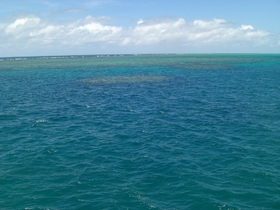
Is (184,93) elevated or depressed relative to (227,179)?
elevated

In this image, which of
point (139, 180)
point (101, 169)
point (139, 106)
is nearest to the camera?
point (139, 180)

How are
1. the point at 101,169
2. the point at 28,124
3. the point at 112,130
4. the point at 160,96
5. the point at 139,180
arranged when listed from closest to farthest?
the point at 139,180, the point at 101,169, the point at 112,130, the point at 28,124, the point at 160,96

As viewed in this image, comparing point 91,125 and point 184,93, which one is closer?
point 91,125

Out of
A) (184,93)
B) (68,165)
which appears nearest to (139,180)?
(68,165)

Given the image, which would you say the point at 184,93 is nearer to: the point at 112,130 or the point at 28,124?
the point at 112,130

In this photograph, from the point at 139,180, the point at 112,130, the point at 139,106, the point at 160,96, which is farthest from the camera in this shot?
the point at 160,96

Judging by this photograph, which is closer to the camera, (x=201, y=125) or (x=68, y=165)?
(x=68, y=165)

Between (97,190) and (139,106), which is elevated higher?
(139,106)

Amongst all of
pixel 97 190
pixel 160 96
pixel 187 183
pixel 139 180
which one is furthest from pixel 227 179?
pixel 160 96

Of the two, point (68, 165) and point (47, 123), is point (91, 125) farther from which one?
point (68, 165)
